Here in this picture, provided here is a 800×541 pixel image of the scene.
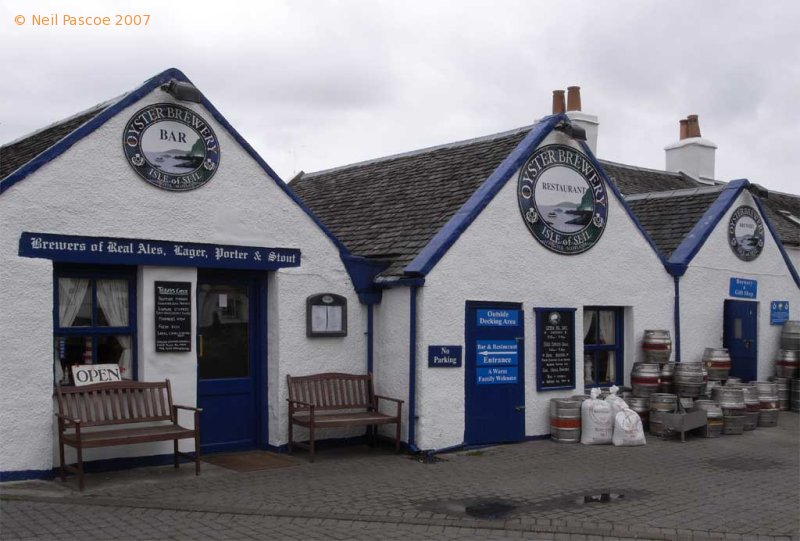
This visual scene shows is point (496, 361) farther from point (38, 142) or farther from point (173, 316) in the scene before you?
point (38, 142)

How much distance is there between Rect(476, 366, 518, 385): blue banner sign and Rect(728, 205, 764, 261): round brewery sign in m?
5.79

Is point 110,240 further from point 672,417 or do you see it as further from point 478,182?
point 672,417

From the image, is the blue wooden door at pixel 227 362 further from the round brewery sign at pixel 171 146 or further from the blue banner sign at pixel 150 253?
the round brewery sign at pixel 171 146

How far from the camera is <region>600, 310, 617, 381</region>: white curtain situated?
41.6ft

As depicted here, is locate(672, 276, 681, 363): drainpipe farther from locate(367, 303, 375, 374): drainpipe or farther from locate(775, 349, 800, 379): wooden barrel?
locate(367, 303, 375, 374): drainpipe

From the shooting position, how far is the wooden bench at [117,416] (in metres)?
8.13

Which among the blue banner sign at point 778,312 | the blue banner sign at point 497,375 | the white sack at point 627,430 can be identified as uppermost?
the blue banner sign at point 778,312

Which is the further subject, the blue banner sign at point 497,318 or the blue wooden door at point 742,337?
the blue wooden door at point 742,337

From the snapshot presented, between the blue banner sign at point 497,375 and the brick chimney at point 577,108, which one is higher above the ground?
the brick chimney at point 577,108

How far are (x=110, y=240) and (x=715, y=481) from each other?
22.5ft

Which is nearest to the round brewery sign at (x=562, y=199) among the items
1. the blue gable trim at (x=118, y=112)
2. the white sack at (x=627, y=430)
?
the white sack at (x=627, y=430)

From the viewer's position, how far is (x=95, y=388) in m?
8.63

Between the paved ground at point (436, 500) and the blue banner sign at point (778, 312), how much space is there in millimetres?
5564

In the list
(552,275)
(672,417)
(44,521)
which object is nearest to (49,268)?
(44,521)
